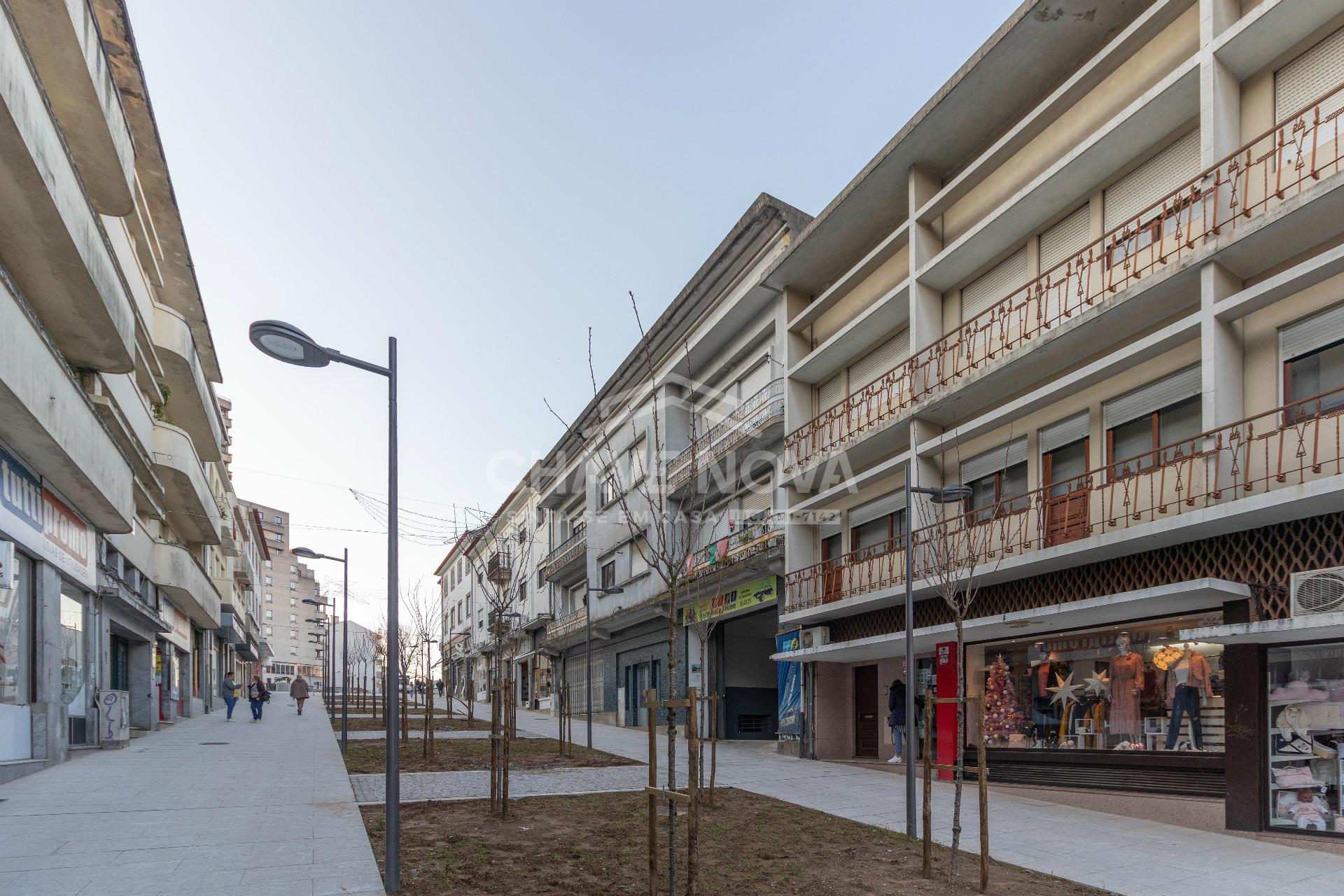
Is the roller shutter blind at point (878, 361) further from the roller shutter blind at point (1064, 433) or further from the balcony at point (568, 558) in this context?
the balcony at point (568, 558)

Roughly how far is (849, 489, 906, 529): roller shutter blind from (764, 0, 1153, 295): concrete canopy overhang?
594 centimetres

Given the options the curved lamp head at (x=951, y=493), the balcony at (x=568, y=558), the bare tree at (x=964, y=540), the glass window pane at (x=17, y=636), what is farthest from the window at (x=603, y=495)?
the curved lamp head at (x=951, y=493)

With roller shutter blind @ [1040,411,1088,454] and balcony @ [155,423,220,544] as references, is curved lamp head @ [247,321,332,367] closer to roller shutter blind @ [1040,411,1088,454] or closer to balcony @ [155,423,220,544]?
roller shutter blind @ [1040,411,1088,454]

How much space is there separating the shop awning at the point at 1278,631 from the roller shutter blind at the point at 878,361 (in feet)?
31.2

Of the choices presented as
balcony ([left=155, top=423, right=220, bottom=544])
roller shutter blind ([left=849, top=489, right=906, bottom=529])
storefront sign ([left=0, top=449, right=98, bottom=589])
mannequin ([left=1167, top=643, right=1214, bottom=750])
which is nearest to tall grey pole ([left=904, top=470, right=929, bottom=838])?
mannequin ([left=1167, top=643, right=1214, bottom=750])

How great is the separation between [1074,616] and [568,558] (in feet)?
99.9

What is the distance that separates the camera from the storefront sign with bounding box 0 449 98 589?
43.1 ft

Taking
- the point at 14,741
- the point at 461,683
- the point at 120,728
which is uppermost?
the point at 14,741

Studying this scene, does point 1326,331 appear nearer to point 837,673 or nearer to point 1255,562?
point 1255,562

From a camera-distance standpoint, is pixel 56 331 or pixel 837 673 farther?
pixel 837 673

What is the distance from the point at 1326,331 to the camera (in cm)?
1092

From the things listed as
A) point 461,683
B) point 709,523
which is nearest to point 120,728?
point 709,523

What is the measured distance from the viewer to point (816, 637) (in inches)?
798

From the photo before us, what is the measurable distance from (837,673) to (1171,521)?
36.4ft
